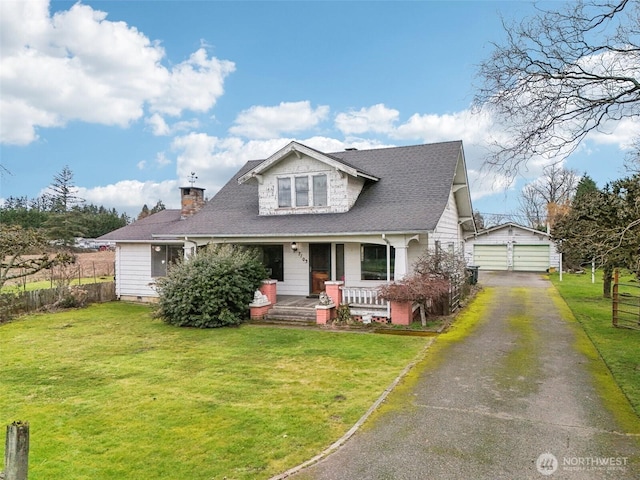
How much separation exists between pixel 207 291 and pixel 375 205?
6.24 metres

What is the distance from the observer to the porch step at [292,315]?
41.9 feet

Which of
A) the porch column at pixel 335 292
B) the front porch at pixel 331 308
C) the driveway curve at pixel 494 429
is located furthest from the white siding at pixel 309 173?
the driveway curve at pixel 494 429

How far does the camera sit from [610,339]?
10.0 metres

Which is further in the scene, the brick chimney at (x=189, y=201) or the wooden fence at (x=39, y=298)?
the brick chimney at (x=189, y=201)

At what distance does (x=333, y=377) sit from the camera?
24.6 ft

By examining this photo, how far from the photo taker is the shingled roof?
503 inches

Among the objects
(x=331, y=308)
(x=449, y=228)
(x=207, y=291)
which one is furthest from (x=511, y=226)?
(x=207, y=291)

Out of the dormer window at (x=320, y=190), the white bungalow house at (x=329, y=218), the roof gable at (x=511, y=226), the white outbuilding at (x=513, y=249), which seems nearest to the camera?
the white bungalow house at (x=329, y=218)

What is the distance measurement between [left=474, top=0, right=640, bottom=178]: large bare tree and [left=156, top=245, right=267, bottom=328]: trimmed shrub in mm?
8584

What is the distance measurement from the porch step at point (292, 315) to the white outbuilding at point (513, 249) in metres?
19.9

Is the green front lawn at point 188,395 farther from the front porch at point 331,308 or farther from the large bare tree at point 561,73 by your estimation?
the large bare tree at point 561,73

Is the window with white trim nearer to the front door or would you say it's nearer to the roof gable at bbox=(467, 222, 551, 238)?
the front door

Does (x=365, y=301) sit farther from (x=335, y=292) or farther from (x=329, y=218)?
(x=329, y=218)

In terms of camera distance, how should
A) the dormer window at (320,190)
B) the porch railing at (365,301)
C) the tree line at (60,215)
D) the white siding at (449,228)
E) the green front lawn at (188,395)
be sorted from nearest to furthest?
the green front lawn at (188,395) < the porch railing at (365,301) < the white siding at (449,228) < the dormer window at (320,190) < the tree line at (60,215)
